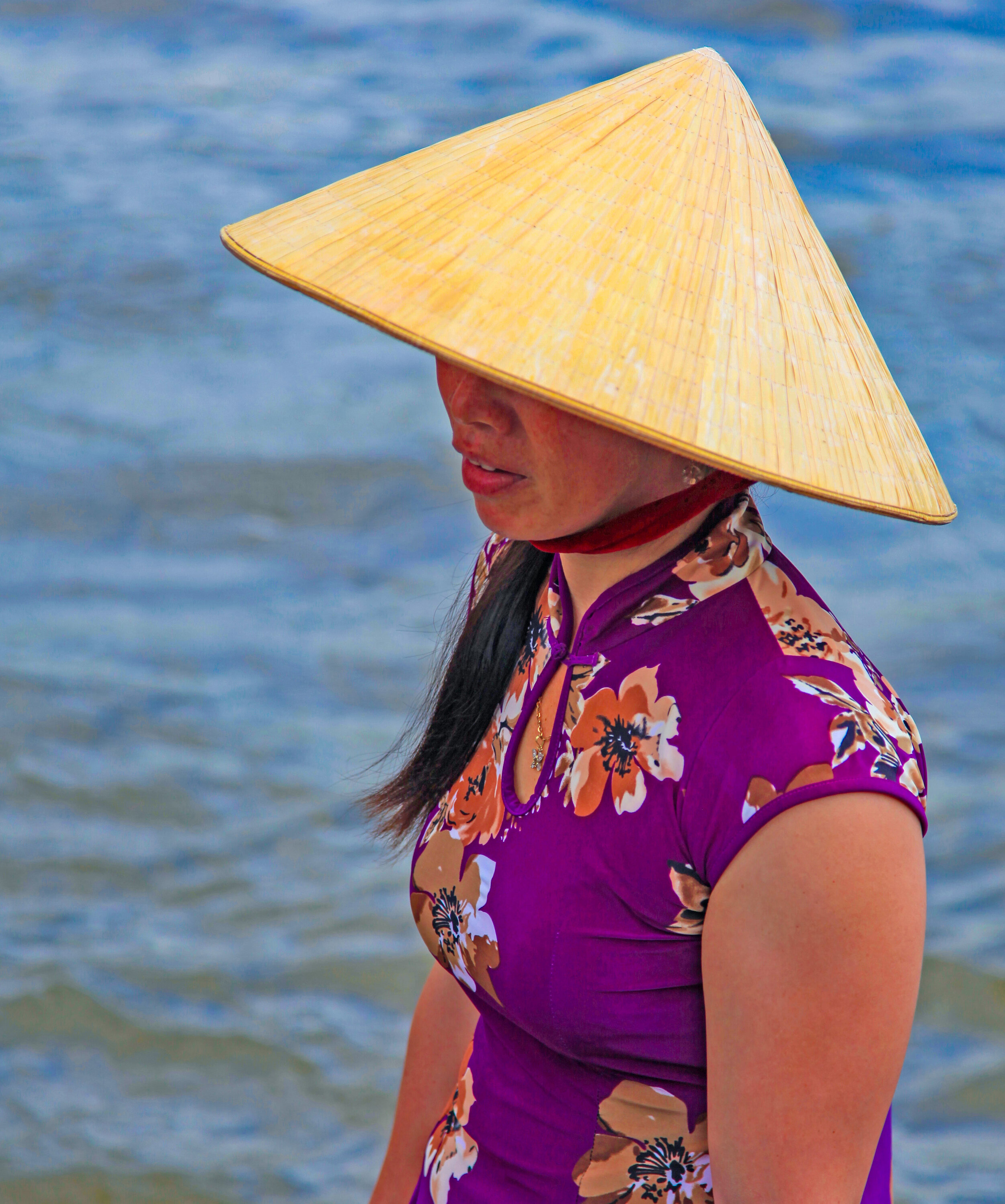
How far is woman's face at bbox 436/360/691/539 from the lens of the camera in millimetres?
949

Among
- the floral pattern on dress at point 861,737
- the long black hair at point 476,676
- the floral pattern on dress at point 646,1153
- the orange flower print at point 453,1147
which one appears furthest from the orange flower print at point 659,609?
the orange flower print at point 453,1147

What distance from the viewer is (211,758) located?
3291 millimetres

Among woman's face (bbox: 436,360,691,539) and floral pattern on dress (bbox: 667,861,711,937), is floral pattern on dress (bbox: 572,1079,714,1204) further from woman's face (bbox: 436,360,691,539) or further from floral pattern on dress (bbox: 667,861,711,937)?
woman's face (bbox: 436,360,691,539)

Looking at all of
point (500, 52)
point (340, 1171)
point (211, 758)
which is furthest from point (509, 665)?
point (500, 52)

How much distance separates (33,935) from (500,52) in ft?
18.0

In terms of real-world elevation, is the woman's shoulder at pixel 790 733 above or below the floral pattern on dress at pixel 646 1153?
above

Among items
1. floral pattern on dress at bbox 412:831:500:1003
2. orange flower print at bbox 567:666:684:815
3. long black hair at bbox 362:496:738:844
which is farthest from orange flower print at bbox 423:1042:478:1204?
orange flower print at bbox 567:666:684:815

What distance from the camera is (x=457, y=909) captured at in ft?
3.59

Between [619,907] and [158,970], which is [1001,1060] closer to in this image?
[158,970]

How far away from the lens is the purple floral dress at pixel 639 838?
90cm

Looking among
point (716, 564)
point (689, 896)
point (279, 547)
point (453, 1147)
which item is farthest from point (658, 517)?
point (279, 547)

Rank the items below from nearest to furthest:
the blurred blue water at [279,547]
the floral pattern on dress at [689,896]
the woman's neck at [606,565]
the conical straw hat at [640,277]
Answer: the conical straw hat at [640,277]
the floral pattern on dress at [689,896]
the woman's neck at [606,565]
the blurred blue water at [279,547]

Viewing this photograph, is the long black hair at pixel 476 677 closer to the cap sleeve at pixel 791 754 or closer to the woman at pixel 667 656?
the woman at pixel 667 656

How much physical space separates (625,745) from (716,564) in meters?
0.15
